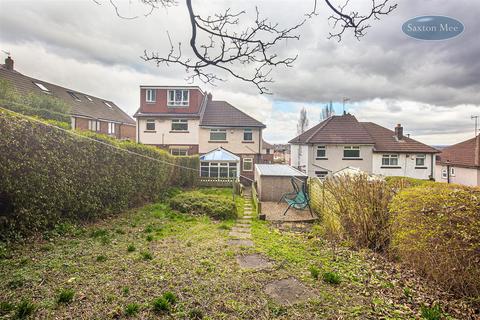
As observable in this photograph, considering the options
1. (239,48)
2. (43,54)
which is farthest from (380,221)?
(43,54)

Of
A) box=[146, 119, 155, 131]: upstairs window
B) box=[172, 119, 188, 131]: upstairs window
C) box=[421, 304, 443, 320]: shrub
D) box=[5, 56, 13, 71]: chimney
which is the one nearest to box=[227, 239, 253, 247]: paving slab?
box=[421, 304, 443, 320]: shrub

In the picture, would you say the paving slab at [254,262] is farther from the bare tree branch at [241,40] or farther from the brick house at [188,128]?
the brick house at [188,128]

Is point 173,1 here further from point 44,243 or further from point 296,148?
point 296,148

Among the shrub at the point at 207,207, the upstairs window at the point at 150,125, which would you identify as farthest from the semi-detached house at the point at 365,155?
the shrub at the point at 207,207

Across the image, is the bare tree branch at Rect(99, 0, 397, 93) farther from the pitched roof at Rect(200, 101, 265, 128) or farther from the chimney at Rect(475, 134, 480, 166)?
the chimney at Rect(475, 134, 480, 166)

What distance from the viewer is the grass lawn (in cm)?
278

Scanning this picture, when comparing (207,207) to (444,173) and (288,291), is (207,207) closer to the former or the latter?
(288,291)

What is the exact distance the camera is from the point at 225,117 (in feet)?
72.5

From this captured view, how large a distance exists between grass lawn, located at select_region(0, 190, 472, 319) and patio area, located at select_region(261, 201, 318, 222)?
3.67 metres

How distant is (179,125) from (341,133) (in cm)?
1511

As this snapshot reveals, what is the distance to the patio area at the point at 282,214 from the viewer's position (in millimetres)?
9234

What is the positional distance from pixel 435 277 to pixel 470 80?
23.3 feet

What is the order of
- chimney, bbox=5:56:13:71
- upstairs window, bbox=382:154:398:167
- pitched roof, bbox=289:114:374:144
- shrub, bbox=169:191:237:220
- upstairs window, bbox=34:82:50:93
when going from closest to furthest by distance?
shrub, bbox=169:191:237:220 < chimney, bbox=5:56:13:71 < upstairs window, bbox=34:82:50:93 < pitched roof, bbox=289:114:374:144 < upstairs window, bbox=382:154:398:167

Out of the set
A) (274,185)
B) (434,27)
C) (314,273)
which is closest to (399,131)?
(274,185)
